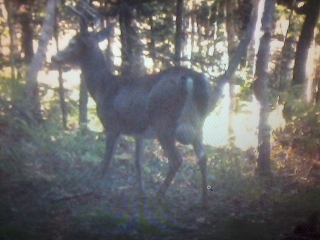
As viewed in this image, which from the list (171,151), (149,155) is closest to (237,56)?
(171,151)

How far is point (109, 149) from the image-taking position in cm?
368

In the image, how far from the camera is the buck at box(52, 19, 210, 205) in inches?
142

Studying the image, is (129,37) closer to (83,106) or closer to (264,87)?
(83,106)

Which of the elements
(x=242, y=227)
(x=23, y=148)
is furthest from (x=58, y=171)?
(x=242, y=227)

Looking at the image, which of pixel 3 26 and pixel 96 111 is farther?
pixel 96 111

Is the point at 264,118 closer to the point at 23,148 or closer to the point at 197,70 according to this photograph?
the point at 197,70

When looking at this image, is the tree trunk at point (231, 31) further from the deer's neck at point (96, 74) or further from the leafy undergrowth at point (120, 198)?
the deer's neck at point (96, 74)

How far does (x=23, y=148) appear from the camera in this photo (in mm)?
3588

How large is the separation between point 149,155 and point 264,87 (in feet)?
3.37

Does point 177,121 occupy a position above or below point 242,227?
above

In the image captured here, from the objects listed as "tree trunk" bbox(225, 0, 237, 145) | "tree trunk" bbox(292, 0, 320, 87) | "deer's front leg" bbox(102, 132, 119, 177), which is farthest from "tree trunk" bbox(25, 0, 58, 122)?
"tree trunk" bbox(292, 0, 320, 87)

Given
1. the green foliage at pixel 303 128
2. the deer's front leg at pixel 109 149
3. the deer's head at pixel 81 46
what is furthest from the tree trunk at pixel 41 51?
the green foliage at pixel 303 128

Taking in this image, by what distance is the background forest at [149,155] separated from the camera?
3.31 m

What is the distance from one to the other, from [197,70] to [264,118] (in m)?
0.77
